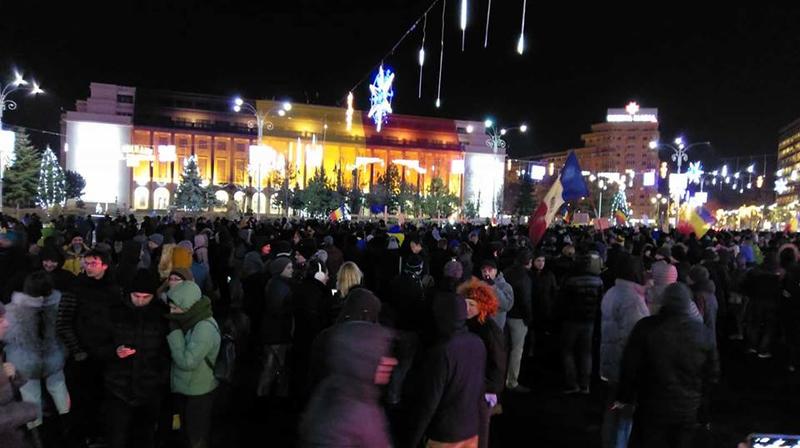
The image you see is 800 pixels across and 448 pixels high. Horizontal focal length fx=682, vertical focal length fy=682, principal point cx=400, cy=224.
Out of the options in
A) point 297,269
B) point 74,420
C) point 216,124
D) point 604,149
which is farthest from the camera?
point 604,149

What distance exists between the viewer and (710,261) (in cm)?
1042

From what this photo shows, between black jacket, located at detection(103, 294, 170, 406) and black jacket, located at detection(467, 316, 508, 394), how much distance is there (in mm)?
2088

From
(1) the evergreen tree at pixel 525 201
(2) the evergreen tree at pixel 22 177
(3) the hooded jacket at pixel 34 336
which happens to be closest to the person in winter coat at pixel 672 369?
(3) the hooded jacket at pixel 34 336

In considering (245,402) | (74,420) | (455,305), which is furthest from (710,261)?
(74,420)

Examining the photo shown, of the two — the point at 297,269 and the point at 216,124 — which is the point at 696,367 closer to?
the point at 297,269

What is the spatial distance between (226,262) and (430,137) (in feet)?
255

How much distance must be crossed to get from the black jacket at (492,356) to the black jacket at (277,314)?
2.64m

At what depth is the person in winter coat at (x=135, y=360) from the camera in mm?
4477

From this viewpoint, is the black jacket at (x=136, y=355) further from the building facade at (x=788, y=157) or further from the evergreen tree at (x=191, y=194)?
the building facade at (x=788, y=157)

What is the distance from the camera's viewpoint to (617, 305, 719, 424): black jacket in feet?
13.6

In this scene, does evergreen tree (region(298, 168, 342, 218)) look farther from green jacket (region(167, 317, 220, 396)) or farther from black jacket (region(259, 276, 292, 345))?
green jacket (region(167, 317, 220, 396))

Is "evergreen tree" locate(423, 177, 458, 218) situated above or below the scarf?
above

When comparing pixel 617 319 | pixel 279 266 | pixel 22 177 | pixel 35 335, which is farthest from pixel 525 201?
pixel 35 335

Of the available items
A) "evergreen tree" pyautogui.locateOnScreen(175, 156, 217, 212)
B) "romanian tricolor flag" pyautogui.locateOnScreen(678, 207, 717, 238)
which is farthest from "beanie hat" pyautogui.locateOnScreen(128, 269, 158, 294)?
"evergreen tree" pyautogui.locateOnScreen(175, 156, 217, 212)
